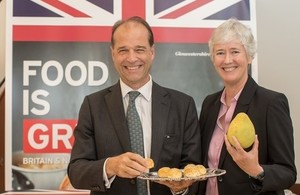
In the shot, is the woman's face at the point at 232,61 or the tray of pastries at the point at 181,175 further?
the woman's face at the point at 232,61

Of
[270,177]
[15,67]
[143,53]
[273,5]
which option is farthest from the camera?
[273,5]

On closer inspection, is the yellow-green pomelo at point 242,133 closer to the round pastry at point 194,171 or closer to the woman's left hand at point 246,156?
the woman's left hand at point 246,156

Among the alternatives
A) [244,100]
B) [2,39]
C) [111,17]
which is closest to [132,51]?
[244,100]

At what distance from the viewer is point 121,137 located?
1714 millimetres

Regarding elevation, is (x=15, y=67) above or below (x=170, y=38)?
below

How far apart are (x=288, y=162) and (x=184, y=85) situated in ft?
3.60

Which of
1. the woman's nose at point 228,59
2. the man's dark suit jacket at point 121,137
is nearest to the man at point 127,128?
the man's dark suit jacket at point 121,137

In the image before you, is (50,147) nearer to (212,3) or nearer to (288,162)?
(212,3)

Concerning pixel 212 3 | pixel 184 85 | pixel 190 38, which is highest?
pixel 212 3

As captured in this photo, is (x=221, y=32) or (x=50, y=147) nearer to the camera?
(x=221, y=32)

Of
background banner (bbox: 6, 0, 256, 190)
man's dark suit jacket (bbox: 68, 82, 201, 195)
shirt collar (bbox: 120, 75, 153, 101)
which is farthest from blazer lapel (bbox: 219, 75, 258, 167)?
background banner (bbox: 6, 0, 256, 190)

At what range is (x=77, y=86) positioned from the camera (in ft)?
8.63

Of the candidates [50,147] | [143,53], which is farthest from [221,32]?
[50,147]

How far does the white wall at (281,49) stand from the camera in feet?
9.49
